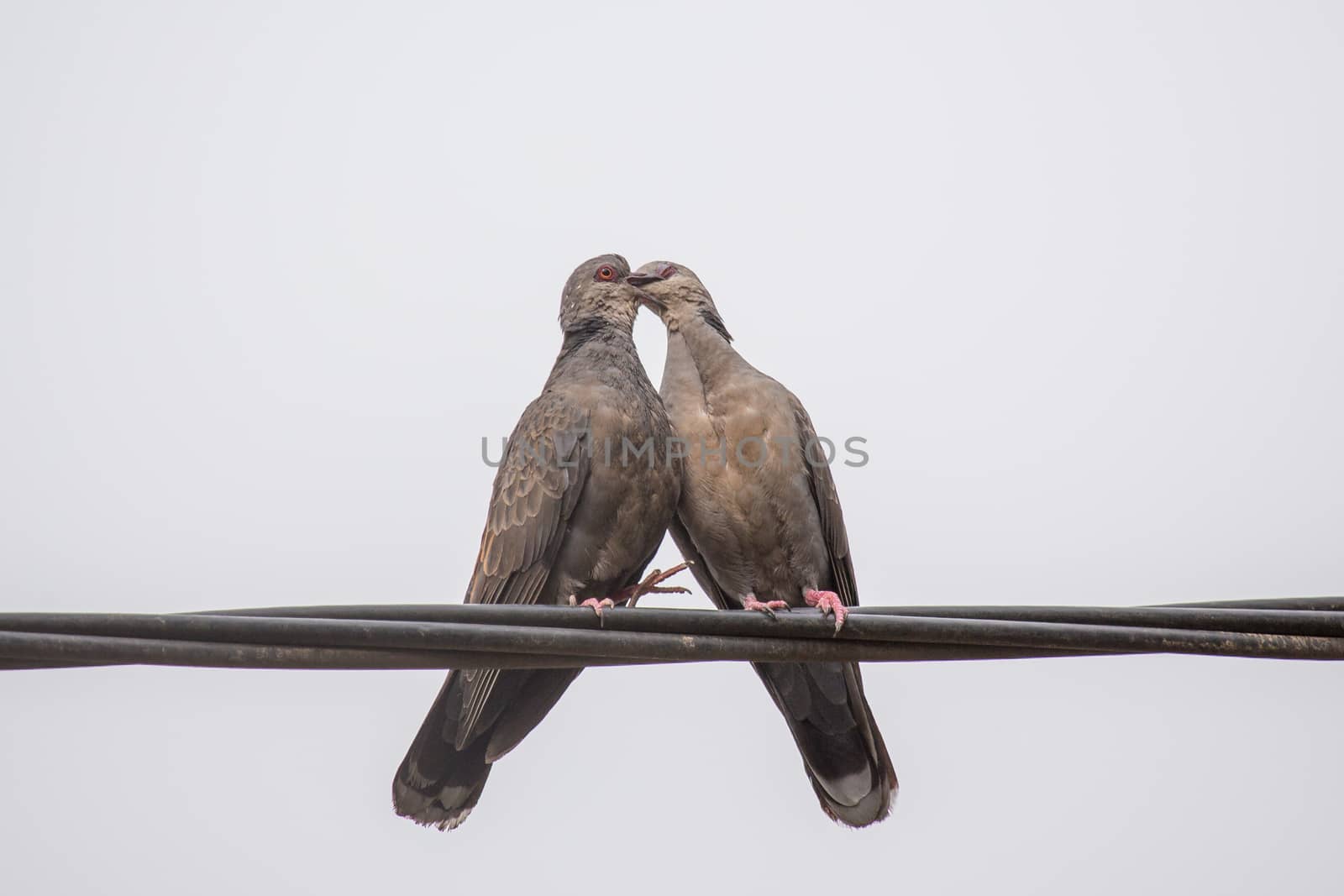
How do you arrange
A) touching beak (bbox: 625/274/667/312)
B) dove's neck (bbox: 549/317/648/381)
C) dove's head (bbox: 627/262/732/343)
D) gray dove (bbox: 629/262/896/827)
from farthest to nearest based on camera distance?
1. touching beak (bbox: 625/274/667/312)
2. dove's head (bbox: 627/262/732/343)
3. dove's neck (bbox: 549/317/648/381)
4. gray dove (bbox: 629/262/896/827)

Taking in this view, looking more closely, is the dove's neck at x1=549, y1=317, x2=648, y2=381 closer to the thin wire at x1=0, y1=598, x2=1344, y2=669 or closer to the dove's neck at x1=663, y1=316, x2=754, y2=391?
the dove's neck at x1=663, y1=316, x2=754, y2=391

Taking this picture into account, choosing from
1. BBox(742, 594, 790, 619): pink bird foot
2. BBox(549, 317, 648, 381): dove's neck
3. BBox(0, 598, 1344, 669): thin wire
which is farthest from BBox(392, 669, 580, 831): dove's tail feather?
BBox(0, 598, 1344, 669): thin wire

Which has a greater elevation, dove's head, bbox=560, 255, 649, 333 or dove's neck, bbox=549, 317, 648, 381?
dove's head, bbox=560, 255, 649, 333

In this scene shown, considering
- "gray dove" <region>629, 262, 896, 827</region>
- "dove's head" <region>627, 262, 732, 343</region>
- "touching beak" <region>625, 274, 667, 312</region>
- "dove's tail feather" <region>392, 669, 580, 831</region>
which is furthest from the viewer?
"touching beak" <region>625, 274, 667, 312</region>

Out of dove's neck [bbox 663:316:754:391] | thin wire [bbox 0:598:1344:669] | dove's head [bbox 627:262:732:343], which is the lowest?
thin wire [bbox 0:598:1344:669]

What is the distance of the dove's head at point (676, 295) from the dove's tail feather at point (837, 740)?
1.48 meters

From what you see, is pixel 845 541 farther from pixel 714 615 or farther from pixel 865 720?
pixel 714 615

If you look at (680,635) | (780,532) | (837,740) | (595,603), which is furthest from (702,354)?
(680,635)

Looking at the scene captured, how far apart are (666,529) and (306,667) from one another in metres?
2.46

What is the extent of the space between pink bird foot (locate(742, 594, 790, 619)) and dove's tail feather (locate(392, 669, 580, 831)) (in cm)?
73

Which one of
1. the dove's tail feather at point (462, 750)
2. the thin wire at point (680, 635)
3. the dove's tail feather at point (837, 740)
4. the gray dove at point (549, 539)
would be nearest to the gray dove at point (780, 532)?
the dove's tail feather at point (837, 740)

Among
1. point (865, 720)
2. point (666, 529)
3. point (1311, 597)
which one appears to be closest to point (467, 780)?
point (666, 529)

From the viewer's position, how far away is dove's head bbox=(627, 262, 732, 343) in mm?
5688

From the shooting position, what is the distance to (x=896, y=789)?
5254 mm
